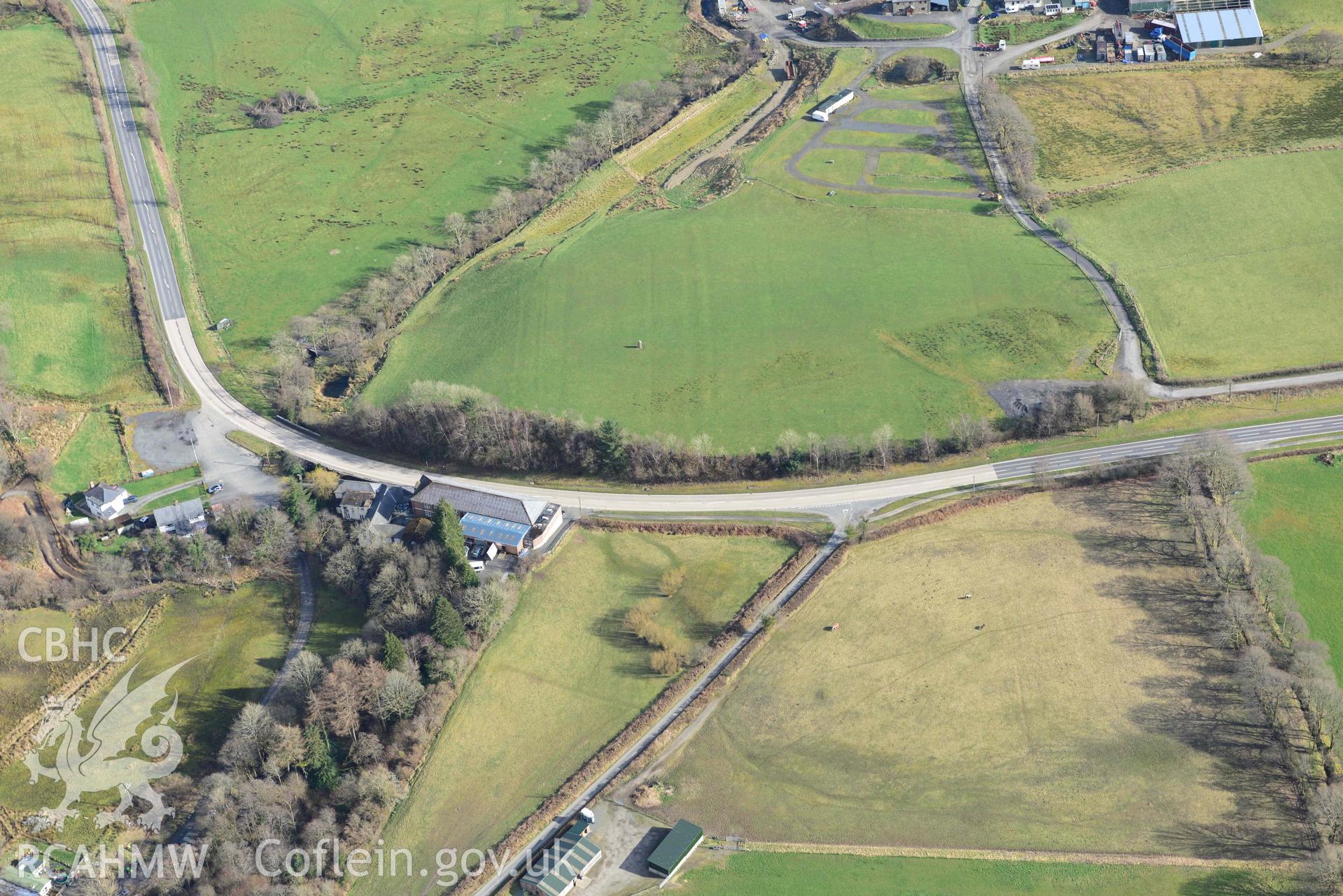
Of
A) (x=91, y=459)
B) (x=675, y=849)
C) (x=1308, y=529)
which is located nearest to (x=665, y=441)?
(x=675, y=849)

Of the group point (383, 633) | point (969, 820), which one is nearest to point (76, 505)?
point (383, 633)

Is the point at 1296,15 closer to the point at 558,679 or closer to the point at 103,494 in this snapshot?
the point at 558,679

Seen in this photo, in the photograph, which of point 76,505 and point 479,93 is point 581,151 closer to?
point 479,93

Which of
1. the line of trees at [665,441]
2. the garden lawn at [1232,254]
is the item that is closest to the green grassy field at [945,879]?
the line of trees at [665,441]

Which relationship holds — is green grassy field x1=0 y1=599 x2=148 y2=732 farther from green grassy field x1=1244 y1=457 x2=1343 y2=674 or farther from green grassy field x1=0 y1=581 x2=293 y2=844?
green grassy field x1=1244 y1=457 x2=1343 y2=674

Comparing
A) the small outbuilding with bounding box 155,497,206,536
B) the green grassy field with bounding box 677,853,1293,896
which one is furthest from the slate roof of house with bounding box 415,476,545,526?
the green grassy field with bounding box 677,853,1293,896

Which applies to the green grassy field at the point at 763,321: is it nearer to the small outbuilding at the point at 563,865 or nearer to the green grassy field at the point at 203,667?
the green grassy field at the point at 203,667

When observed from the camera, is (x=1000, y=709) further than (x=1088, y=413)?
No
